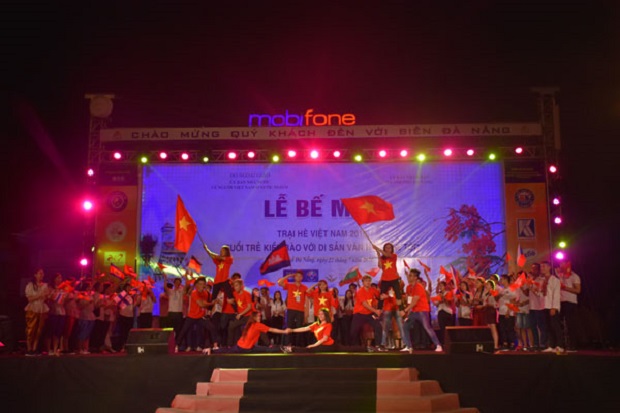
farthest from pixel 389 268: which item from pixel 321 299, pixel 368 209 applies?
pixel 368 209

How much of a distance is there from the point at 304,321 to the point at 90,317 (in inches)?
179

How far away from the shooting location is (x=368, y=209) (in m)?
15.8

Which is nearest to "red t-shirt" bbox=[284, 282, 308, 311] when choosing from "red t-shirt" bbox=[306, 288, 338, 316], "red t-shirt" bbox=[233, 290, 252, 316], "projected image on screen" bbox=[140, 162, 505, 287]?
"red t-shirt" bbox=[306, 288, 338, 316]

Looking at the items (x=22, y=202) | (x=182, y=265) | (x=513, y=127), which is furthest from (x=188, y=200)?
(x=513, y=127)

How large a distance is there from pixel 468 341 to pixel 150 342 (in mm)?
5210

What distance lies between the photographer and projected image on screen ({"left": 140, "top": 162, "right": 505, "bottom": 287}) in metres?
15.7

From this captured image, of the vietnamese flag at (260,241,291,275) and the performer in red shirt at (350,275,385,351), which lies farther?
the vietnamese flag at (260,241,291,275)

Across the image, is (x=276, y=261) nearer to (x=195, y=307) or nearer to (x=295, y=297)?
(x=295, y=297)

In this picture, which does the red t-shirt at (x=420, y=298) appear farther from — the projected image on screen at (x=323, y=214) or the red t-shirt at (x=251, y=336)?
the projected image on screen at (x=323, y=214)

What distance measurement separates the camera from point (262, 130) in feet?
51.6

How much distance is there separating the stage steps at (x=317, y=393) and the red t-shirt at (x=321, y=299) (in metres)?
3.75

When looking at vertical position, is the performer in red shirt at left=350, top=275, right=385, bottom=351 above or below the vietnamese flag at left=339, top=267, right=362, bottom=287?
below

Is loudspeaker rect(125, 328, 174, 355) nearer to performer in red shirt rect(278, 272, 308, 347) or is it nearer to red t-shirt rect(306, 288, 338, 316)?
performer in red shirt rect(278, 272, 308, 347)

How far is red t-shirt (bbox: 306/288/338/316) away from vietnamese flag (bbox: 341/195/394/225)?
340 cm
